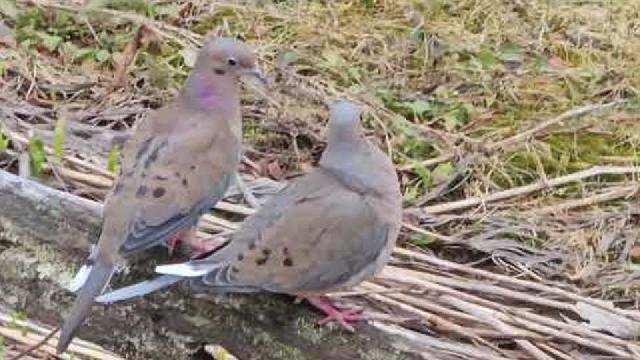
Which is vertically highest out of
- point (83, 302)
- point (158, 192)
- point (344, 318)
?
point (158, 192)

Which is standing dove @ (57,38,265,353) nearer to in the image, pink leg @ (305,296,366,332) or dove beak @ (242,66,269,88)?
dove beak @ (242,66,269,88)

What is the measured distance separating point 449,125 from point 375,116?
0.25 metres

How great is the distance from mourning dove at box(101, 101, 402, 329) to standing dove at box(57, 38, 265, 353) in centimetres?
12

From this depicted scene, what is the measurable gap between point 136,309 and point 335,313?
481 mm

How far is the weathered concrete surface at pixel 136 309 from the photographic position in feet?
11.7

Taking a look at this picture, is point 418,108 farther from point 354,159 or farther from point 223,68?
point 354,159

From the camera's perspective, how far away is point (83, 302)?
3.36 m

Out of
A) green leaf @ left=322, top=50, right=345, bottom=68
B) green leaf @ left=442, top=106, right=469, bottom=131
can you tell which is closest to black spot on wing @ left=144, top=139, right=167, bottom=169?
green leaf @ left=442, top=106, right=469, bottom=131

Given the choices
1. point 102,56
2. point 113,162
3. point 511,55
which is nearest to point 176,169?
point 113,162

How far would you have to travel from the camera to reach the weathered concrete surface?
11.7 feet

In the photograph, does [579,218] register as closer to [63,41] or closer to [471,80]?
[471,80]

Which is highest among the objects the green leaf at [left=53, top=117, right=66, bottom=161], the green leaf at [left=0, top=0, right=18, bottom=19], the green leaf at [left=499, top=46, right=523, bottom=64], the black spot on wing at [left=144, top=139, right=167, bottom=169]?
the black spot on wing at [left=144, top=139, right=167, bottom=169]

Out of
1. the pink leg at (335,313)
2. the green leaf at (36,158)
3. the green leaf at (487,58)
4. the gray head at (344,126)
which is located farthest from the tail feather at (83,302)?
the green leaf at (487,58)

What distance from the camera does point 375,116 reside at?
4.99 metres
